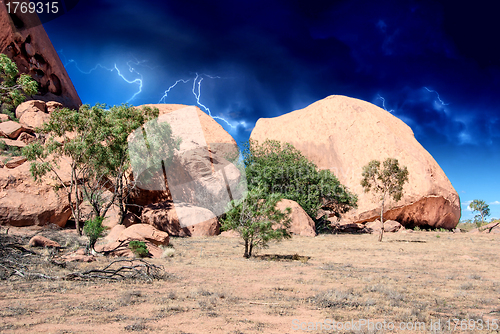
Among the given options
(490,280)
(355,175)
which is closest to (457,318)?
(490,280)

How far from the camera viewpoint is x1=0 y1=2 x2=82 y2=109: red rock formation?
30.5 meters

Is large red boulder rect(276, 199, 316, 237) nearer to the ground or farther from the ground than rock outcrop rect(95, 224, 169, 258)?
farther from the ground

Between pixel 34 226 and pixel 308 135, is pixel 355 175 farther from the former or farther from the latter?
pixel 34 226

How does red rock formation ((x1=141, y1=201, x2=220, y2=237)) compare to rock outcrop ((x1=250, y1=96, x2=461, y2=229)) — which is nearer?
red rock formation ((x1=141, y1=201, x2=220, y2=237))

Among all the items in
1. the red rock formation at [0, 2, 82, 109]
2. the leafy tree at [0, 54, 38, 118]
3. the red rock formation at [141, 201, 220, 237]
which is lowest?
the red rock formation at [141, 201, 220, 237]

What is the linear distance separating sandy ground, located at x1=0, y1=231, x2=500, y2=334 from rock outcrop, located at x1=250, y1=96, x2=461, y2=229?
1996 cm

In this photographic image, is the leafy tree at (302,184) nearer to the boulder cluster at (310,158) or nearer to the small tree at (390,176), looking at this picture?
the boulder cluster at (310,158)

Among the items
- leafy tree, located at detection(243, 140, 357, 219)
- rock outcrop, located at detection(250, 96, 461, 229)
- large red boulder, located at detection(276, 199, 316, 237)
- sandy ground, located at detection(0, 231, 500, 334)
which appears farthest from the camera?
rock outcrop, located at detection(250, 96, 461, 229)

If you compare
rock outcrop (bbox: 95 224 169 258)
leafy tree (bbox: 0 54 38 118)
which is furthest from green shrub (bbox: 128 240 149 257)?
leafy tree (bbox: 0 54 38 118)

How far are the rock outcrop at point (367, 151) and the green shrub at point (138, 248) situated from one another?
75.9 ft

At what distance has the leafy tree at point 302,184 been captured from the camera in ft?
86.8

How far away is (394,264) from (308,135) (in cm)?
2661

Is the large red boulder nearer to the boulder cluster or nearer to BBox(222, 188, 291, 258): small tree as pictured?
the boulder cluster

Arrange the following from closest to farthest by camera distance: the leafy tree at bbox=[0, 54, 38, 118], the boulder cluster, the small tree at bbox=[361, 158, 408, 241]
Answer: the leafy tree at bbox=[0, 54, 38, 118], the boulder cluster, the small tree at bbox=[361, 158, 408, 241]
